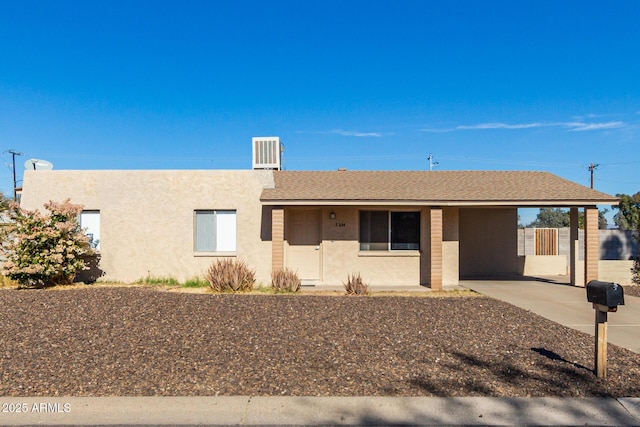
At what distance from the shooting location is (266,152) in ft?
51.6

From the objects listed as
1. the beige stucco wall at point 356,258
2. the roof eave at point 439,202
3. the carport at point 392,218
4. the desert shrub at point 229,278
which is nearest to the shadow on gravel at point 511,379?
the carport at point 392,218

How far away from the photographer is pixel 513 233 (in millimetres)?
17078

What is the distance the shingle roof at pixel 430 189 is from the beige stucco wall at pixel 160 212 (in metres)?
1.26

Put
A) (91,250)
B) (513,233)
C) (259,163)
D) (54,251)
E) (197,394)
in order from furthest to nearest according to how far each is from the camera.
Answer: (513,233)
(259,163)
(91,250)
(54,251)
(197,394)

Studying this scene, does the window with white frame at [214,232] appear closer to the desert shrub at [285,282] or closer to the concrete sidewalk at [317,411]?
the desert shrub at [285,282]

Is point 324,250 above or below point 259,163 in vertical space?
below

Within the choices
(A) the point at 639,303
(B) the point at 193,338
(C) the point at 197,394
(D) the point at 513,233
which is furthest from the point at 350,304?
(D) the point at 513,233

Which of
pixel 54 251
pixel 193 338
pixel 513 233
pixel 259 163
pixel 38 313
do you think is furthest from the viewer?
pixel 513 233

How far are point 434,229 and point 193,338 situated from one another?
317 inches

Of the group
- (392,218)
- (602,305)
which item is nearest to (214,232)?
(392,218)

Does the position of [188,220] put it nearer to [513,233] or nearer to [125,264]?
[125,264]

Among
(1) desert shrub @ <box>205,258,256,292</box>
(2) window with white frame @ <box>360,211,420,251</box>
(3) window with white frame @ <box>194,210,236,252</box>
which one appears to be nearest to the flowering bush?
(3) window with white frame @ <box>194,210,236,252</box>

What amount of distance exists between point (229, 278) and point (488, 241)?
10042 millimetres

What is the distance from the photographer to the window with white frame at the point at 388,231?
46.3 ft
